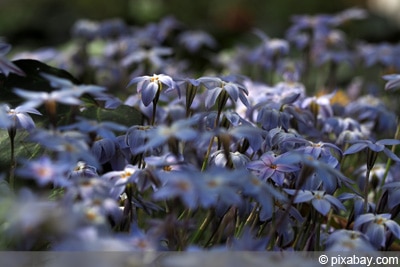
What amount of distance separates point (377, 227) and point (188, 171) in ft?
→ 0.85

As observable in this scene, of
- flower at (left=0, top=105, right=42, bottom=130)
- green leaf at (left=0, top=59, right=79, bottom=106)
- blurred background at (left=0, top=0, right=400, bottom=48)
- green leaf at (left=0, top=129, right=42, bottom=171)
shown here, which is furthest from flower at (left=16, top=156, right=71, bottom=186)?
blurred background at (left=0, top=0, right=400, bottom=48)

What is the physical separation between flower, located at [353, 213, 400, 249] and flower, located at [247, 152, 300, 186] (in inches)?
3.7

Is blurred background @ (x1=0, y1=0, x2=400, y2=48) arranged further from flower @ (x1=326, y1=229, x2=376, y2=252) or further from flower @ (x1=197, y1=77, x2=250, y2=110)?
flower @ (x1=326, y1=229, x2=376, y2=252)

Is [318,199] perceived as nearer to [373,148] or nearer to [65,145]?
[373,148]

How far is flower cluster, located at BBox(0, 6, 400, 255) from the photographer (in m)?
0.56

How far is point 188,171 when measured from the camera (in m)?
0.61

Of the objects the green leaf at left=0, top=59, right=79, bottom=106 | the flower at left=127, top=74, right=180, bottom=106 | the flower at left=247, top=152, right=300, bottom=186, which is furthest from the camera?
the green leaf at left=0, top=59, right=79, bottom=106

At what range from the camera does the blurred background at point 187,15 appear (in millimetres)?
3189

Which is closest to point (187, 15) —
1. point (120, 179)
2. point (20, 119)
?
point (20, 119)

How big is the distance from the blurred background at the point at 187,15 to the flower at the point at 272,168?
6.95 feet

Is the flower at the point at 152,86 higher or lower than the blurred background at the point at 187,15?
higher

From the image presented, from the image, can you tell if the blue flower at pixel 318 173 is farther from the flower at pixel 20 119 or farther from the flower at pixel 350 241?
the flower at pixel 20 119

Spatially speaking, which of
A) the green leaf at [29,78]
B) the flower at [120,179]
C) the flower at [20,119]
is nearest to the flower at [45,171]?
the flower at [120,179]

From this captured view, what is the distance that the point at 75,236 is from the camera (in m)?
0.50
